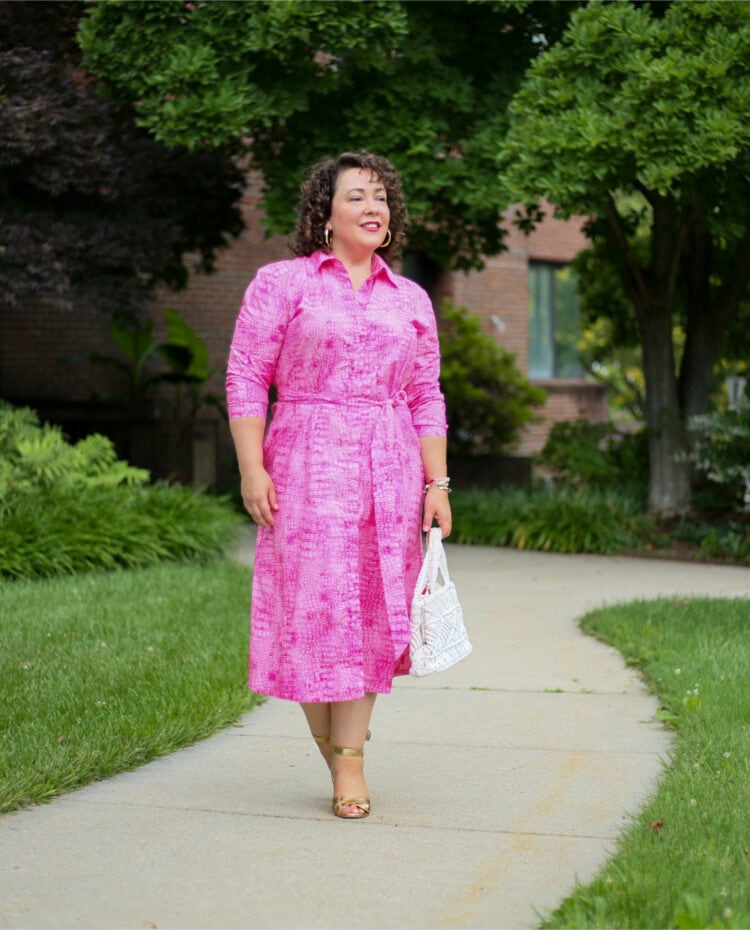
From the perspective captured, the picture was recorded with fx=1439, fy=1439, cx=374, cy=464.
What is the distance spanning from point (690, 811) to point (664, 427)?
8391 mm

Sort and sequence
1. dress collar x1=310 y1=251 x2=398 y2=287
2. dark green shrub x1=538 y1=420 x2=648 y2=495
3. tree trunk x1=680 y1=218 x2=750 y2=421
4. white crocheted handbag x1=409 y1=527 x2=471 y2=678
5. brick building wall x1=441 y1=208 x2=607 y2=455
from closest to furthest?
1. white crocheted handbag x1=409 y1=527 x2=471 y2=678
2. dress collar x1=310 y1=251 x2=398 y2=287
3. tree trunk x1=680 y1=218 x2=750 y2=421
4. dark green shrub x1=538 y1=420 x2=648 y2=495
5. brick building wall x1=441 y1=208 x2=607 y2=455

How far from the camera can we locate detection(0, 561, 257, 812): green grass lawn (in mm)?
5125

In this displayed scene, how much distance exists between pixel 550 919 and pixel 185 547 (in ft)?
24.0

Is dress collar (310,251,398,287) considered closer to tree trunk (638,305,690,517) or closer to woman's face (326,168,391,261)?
woman's face (326,168,391,261)

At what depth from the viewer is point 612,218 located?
11789 millimetres

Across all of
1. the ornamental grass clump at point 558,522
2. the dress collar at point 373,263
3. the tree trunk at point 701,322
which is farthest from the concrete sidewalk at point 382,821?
the tree trunk at point 701,322

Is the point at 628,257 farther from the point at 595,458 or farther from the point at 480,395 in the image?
the point at 480,395

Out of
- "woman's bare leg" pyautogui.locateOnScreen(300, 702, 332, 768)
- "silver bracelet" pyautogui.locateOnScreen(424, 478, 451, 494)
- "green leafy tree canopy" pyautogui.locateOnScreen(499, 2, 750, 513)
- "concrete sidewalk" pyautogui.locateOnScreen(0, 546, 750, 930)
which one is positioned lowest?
"concrete sidewalk" pyautogui.locateOnScreen(0, 546, 750, 930)

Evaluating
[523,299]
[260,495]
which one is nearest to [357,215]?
[260,495]

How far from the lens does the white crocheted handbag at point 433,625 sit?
4.52 metres

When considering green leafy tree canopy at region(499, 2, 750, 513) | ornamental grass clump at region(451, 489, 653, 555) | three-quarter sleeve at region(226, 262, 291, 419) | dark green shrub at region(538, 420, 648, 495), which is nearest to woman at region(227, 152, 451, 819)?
three-quarter sleeve at region(226, 262, 291, 419)

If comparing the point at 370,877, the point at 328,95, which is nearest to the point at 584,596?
the point at 328,95

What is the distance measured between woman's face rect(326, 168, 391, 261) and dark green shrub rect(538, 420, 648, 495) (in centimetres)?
858

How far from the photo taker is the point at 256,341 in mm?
4570
